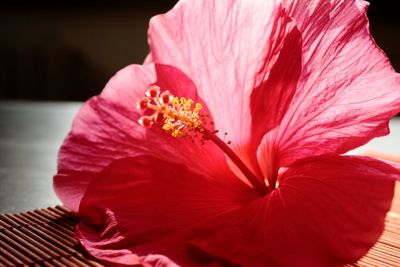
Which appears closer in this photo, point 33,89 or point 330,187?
point 330,187

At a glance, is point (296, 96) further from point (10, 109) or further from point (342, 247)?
point (10, 109)

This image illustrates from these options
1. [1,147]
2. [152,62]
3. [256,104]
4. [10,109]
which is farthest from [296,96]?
[10,109]

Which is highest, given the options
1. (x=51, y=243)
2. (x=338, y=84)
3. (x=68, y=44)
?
(x=338, y=84)

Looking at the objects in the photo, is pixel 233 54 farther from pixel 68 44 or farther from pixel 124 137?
pixel 68 44

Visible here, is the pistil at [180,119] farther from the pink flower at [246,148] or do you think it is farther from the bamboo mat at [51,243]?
A: the bamboo mat at [51,243]

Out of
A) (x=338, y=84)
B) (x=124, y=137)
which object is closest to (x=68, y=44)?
(x=124, y=137)

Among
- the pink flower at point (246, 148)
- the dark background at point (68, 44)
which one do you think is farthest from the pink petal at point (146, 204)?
the dark background at point (68, 44)
